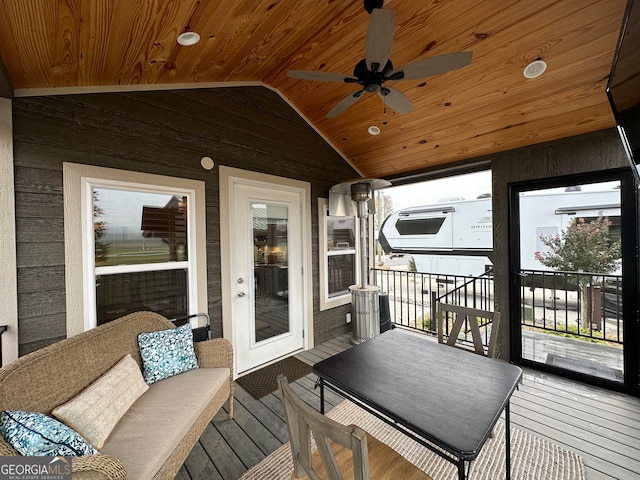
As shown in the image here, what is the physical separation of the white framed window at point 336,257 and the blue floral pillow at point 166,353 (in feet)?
6.45

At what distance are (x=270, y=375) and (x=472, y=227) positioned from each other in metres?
4.60

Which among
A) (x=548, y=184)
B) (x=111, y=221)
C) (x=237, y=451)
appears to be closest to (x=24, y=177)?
(x=111, y=221)

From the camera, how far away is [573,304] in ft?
9.55

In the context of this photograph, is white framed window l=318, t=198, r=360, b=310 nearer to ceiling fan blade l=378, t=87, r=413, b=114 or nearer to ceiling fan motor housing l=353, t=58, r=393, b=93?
ceiling fan blade l=378, t=87, r=413, b=114

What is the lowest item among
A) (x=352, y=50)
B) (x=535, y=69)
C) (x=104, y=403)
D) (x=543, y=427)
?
(x=543, y=427)

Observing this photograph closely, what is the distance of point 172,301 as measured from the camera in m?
2.49

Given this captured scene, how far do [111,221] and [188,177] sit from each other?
0.75 meters

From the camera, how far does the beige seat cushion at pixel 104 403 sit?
1340mm

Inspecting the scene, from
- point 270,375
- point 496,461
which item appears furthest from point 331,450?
point 270,375

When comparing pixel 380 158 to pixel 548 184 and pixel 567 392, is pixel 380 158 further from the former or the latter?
pixel 567 392

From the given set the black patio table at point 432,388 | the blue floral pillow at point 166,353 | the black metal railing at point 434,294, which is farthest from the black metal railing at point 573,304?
the blue floral pillow at point 166,353

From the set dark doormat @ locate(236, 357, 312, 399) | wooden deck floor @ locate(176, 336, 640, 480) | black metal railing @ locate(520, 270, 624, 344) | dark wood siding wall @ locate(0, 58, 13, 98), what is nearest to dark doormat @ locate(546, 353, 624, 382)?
wooden deck floor @ locate(176, 336, 640, 480)

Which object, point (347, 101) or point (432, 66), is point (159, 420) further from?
point (432, 66)

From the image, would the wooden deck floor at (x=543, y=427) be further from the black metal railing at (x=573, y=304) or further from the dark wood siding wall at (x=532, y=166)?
the dark wood siding wall at (x=532, y=166)
